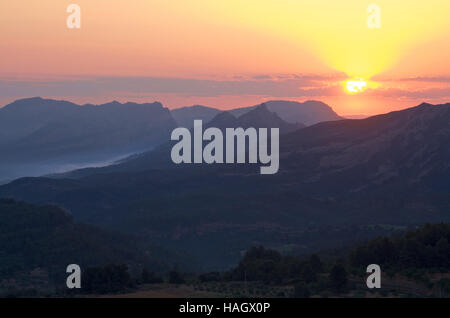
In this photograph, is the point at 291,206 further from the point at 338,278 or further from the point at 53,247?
the point at 338,278

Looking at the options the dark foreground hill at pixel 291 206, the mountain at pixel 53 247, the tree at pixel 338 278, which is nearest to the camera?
the tree at pixel 338 278

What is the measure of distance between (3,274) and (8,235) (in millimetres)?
18218

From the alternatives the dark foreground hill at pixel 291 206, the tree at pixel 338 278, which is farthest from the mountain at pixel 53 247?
the tree at pixel 338 278

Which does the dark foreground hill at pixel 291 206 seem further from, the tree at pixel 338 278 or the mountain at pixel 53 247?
the tree at pixel 338 278

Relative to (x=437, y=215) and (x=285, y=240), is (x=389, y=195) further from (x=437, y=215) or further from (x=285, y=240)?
(x=285, y=240)

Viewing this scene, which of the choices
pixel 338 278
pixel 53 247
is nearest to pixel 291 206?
pixel 53 247

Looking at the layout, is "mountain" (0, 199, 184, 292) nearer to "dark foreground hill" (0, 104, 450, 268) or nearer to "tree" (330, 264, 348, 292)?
"dark foreground hill" (0, 104, 450, 268)

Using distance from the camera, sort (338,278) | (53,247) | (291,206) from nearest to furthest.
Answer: (338,278), (53,247), (291,206)

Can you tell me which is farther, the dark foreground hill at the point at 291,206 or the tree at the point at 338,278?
the dark foreground hill at the point at 291,206

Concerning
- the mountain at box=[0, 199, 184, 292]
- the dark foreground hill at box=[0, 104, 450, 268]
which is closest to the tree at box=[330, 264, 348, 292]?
the mountain at box=[0, 199, 184, 292]

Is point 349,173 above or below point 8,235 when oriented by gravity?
above

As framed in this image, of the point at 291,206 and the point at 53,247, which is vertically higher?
the point at 291,206

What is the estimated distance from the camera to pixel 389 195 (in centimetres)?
17862
